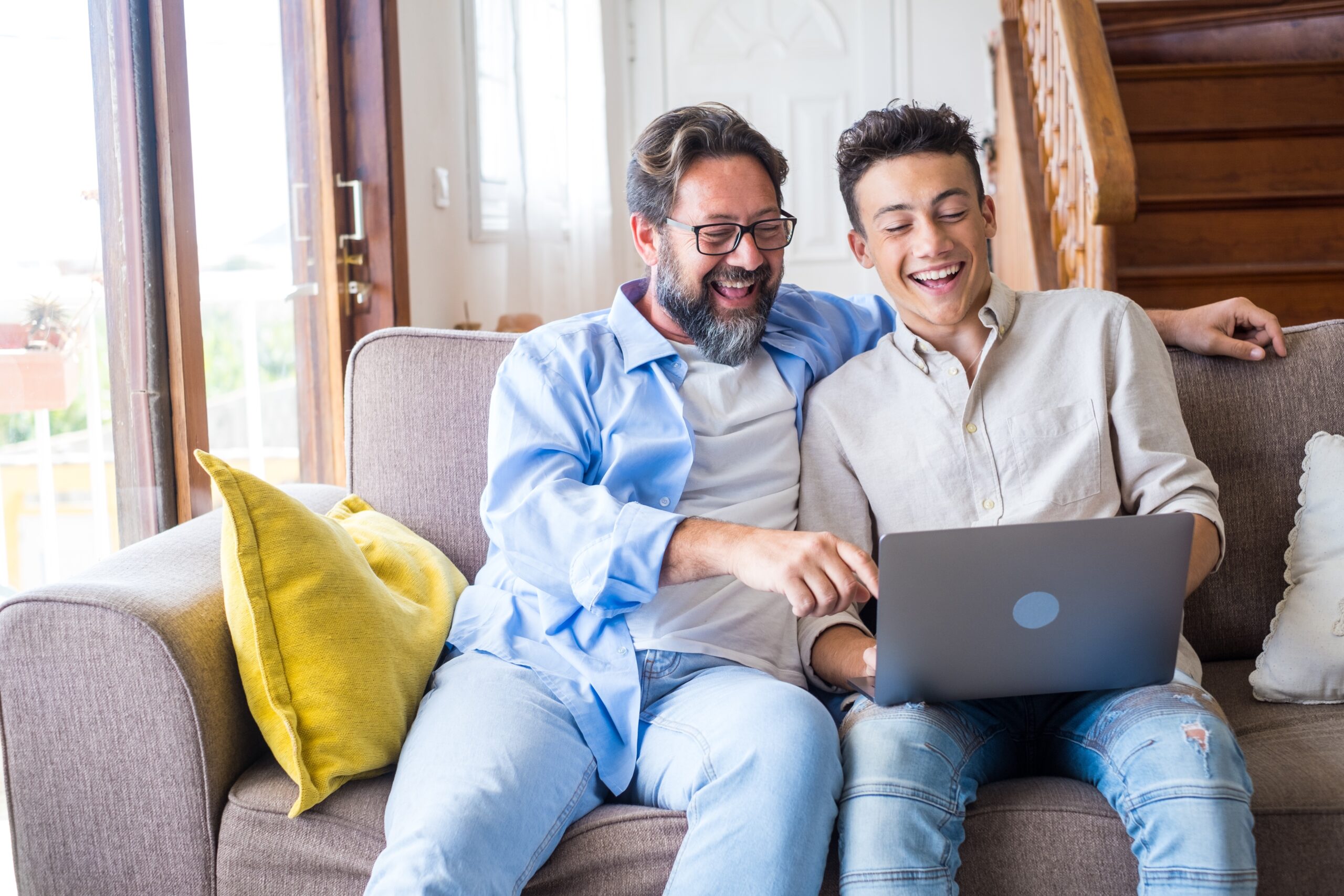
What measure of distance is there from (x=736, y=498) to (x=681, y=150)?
0.47 meters

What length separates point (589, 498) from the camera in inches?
53.1

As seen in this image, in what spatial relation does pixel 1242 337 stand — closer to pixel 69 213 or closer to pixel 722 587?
pixel 722 587

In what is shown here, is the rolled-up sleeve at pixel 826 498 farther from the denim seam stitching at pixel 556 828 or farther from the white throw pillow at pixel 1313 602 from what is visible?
the white throw pillow at pixel 1313 602

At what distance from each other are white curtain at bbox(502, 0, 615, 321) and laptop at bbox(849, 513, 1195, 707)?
2629 millimetres

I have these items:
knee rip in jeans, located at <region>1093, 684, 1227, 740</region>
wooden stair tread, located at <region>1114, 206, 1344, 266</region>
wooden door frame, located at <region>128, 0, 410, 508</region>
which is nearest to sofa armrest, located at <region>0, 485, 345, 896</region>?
knee rip in jeans, located at <region>1093, 684, 1227, 740</region>

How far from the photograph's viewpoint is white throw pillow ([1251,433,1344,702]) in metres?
1.46

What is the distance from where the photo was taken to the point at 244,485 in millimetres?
1296

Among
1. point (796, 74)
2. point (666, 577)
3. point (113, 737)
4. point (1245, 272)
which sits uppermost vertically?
point (796, 74)

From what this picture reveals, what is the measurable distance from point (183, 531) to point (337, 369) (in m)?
1.41

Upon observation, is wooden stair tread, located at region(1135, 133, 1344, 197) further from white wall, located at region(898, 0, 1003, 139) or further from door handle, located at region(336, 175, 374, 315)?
door handle, located at region(336, 175, 374, 315)

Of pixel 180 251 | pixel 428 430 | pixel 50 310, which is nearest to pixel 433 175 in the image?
pixel 180 251

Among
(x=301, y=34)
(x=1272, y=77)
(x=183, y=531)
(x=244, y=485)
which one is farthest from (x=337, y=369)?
(x=1272, y=77)

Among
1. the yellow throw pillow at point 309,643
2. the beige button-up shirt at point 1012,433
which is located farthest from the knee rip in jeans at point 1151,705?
the yellow throw pillow at point 309,643

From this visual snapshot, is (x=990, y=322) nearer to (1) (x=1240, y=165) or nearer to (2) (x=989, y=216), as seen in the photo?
(2) (x=989, y=216)
